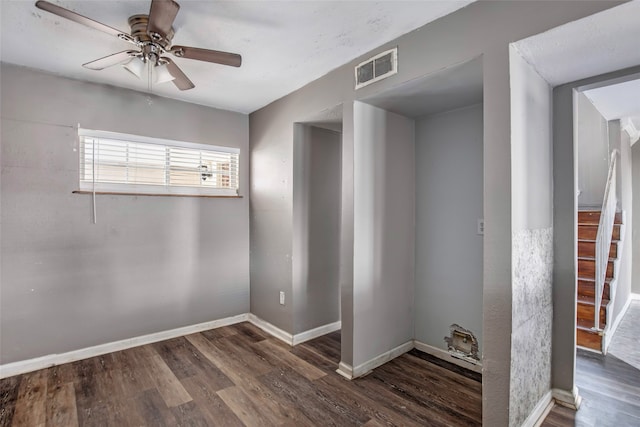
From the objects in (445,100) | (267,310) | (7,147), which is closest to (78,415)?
(267,310)

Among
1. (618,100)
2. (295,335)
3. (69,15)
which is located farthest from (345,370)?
(618,100)

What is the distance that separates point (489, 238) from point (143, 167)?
116 inches

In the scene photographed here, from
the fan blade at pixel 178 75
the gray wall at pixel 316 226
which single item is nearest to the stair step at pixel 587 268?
the gray wall at pixel 316 226

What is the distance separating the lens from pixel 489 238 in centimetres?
167

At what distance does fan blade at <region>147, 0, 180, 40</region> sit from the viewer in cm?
142

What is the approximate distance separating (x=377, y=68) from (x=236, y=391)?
2.43 metres

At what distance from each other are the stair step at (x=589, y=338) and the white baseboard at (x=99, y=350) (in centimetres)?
330

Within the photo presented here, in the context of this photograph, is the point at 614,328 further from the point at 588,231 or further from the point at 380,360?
the point at 380,360

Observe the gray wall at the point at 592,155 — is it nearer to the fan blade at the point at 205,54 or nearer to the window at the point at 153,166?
the fan blade at the point at 205,54

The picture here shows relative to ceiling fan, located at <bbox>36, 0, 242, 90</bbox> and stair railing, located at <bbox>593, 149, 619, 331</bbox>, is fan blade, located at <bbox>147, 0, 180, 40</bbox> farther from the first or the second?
stair railing, located at <bbox>593, 149, 619, 331</bbox>

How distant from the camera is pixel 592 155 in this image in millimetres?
3879

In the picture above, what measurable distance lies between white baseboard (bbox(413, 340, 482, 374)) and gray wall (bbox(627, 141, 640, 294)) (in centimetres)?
400

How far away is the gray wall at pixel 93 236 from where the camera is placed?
247 centimetres

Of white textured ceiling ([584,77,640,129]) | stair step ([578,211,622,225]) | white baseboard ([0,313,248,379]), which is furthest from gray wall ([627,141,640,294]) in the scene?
white baseboard ([0,313,248,379])
